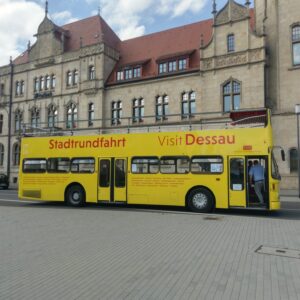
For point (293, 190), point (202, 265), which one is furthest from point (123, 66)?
point (202, 265)

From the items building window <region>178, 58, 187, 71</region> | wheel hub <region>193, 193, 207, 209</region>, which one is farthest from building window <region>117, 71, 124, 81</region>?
wheel hub <region>193, 193, 207, 209</region>

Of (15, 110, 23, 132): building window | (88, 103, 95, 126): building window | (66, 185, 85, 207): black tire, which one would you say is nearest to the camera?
(66, 185, 85, 207): black tire

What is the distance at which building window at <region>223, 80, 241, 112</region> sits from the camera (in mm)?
30094

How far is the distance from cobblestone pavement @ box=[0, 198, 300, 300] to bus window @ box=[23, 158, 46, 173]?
19.1ft

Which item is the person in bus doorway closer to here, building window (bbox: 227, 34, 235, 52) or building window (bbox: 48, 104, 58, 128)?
building window (bbox: 227, 34, 235, 52)

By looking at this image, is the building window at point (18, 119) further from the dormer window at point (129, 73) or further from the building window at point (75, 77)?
the dormer window at point (129, 73)

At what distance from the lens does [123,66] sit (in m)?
38.1

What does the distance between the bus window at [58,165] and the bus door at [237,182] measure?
7759 mm

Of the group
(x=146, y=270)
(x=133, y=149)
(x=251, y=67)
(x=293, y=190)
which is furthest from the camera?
(x=251, y=67)

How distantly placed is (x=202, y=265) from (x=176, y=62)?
99.5 ft

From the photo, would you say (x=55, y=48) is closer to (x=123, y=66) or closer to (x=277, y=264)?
(x=123, y=66)

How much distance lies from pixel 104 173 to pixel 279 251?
998 cm

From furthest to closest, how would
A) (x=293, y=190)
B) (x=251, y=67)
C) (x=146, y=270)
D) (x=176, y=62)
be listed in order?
(x=176, y=62) → (x=251, y=67) → (x=293, y=190) → (x=146, y=270)

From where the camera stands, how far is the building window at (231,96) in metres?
30.1
